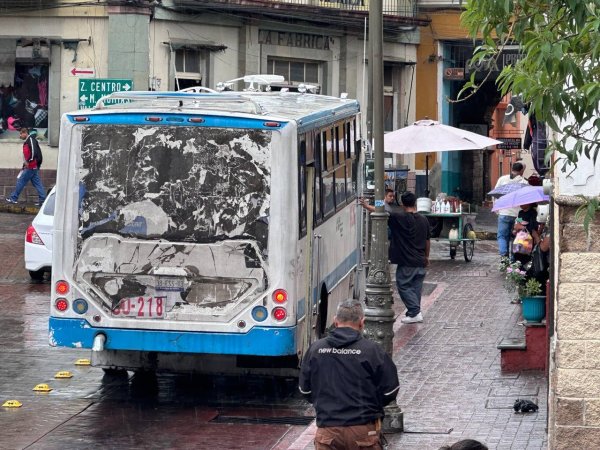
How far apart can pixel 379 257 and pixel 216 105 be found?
2.55 meters

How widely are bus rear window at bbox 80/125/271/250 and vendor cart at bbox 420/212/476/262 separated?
13710 mm

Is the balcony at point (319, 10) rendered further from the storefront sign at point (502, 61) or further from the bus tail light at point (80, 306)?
the bus tail light at point (80, 306)

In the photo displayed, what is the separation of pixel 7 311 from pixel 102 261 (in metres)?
6.41

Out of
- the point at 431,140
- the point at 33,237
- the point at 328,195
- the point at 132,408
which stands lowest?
the point at 132,408

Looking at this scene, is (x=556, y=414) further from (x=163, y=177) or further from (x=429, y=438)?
(x=163, y=177)

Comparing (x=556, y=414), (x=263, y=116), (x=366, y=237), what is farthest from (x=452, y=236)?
(x=556, y=414)

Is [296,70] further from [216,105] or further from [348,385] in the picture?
[348,385]

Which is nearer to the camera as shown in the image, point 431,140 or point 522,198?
point 522,198

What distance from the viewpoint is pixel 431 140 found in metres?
25.0

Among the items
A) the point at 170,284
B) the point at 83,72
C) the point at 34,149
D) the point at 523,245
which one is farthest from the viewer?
Result: the point at 83,72

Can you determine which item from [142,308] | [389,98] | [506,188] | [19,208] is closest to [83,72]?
[19,208]

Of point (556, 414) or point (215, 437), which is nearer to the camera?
point (556, 414)

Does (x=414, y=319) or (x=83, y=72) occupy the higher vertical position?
(x=83, y=72)

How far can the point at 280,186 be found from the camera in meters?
13.2
